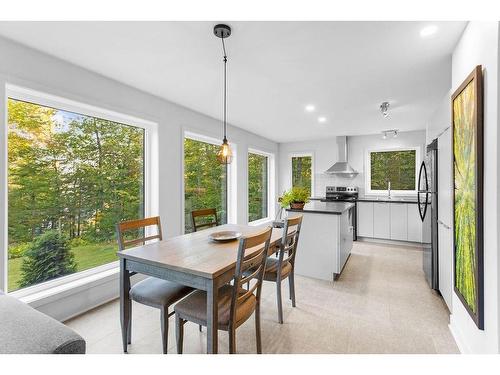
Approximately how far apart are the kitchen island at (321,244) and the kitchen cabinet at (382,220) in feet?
7.09

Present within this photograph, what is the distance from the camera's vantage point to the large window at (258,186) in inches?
216

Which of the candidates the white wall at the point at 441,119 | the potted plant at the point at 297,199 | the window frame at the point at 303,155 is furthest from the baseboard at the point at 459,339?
the window frame at the point at 303,155

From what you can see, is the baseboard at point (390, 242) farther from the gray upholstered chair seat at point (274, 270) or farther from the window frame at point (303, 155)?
the gray upholstered chair seat at point (274, 270)

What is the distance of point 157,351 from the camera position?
184 cm

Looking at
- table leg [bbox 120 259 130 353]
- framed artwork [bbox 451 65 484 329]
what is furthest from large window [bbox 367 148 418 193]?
table leg [bbox 120 259 130 353]

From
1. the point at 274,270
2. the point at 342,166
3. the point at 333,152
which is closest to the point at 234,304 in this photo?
→ the point at 274,270

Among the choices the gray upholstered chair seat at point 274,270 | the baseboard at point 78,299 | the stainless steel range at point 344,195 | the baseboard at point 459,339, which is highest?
the stainless steel range at point 344,195

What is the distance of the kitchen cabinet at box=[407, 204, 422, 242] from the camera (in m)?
4.75

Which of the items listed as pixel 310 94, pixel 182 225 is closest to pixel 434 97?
pixel 310 94

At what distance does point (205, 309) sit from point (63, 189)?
1887mm

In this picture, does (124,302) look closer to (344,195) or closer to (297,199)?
(297,199)

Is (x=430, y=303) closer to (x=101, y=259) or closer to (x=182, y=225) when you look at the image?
(x=182, y=225)

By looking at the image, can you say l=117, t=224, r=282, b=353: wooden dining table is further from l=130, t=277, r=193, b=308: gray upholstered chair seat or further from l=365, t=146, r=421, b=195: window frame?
l=365, t=146, r=421, b=195: window frame
